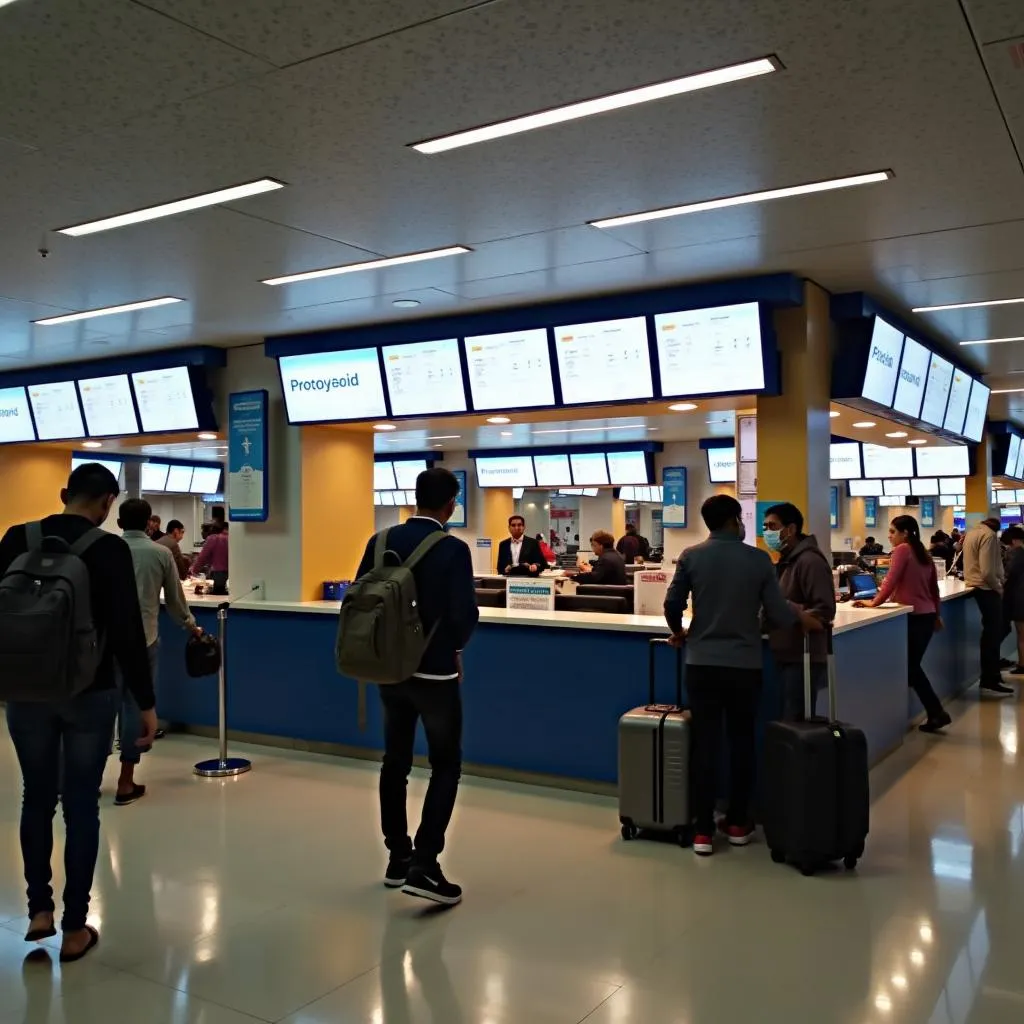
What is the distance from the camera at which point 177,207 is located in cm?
382

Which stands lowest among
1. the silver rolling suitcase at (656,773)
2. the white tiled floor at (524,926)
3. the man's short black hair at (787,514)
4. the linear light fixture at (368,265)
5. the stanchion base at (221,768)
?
the stanchion base at (221,768)

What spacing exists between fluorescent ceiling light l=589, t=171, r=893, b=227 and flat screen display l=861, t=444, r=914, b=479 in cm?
676

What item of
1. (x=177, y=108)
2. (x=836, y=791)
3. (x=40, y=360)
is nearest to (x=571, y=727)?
(x=836, y=791)

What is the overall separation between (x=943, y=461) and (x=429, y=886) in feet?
27.9

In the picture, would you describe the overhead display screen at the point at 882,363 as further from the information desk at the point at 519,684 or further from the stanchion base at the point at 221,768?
the stanchion base at the point at 221,768

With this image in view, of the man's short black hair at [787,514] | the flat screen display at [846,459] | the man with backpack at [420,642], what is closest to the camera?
the man with backpack at [420,642]

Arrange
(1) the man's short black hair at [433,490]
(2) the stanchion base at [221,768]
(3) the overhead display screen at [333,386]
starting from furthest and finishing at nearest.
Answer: (3) the overhead display screen at [333,386] < (2) the stanchion base at [221,768] < (1) the man's short black hair at [433,490]

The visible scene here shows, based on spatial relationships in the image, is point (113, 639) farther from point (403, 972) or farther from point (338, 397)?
point (338, 397)

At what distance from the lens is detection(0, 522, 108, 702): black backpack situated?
277cm

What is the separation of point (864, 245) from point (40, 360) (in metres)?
5.99

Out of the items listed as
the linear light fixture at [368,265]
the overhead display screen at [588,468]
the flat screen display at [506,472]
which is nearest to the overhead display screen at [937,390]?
the linear light fixture at [368,265]

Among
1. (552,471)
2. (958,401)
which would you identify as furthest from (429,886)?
(552,471)

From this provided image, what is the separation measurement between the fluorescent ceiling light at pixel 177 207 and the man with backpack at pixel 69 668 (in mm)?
1188

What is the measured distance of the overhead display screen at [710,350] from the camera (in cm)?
496
